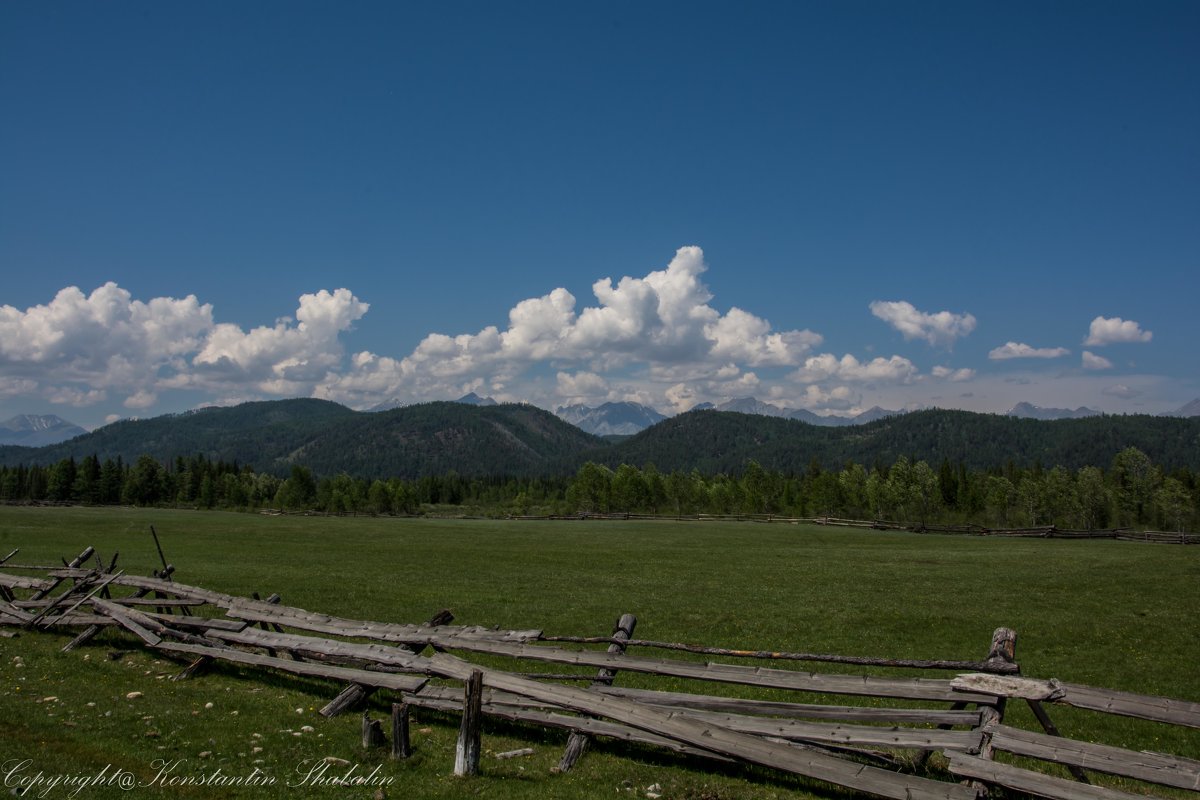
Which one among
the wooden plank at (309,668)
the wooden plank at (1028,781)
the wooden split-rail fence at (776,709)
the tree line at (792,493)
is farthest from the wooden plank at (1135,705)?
the tree line at (792,493)

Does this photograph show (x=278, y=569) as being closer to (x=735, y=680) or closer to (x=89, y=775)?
(x=89, y=775)

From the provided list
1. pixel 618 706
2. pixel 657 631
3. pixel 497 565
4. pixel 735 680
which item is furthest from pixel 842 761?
pixel 497 565

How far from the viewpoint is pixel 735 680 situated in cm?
1045

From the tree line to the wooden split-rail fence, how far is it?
96530 millimetres

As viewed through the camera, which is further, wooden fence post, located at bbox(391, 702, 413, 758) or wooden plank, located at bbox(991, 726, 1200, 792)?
wooden fence post, located at bbox(391, 702, 413, 758)

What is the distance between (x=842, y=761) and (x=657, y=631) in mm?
13778

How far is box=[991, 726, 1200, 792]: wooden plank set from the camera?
7453 millimetres

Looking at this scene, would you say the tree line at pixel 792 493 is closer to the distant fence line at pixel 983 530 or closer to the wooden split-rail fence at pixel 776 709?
the distant fence line at pixel 983 530

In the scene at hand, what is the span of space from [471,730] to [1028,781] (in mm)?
7411

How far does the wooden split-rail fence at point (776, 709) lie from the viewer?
26.8 feet

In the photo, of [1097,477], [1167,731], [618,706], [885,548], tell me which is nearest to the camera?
[618,706]

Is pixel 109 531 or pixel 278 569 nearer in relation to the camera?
pixel 278 569

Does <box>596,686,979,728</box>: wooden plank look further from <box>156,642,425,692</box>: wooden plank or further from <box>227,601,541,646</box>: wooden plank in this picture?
<box>156,642,425,692</box>: wooden plank

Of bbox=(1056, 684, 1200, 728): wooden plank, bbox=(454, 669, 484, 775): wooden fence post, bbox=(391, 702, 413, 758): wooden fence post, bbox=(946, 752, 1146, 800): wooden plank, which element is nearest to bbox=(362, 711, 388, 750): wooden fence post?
bbox=(391, 702, 413, 758): wooden fence post
